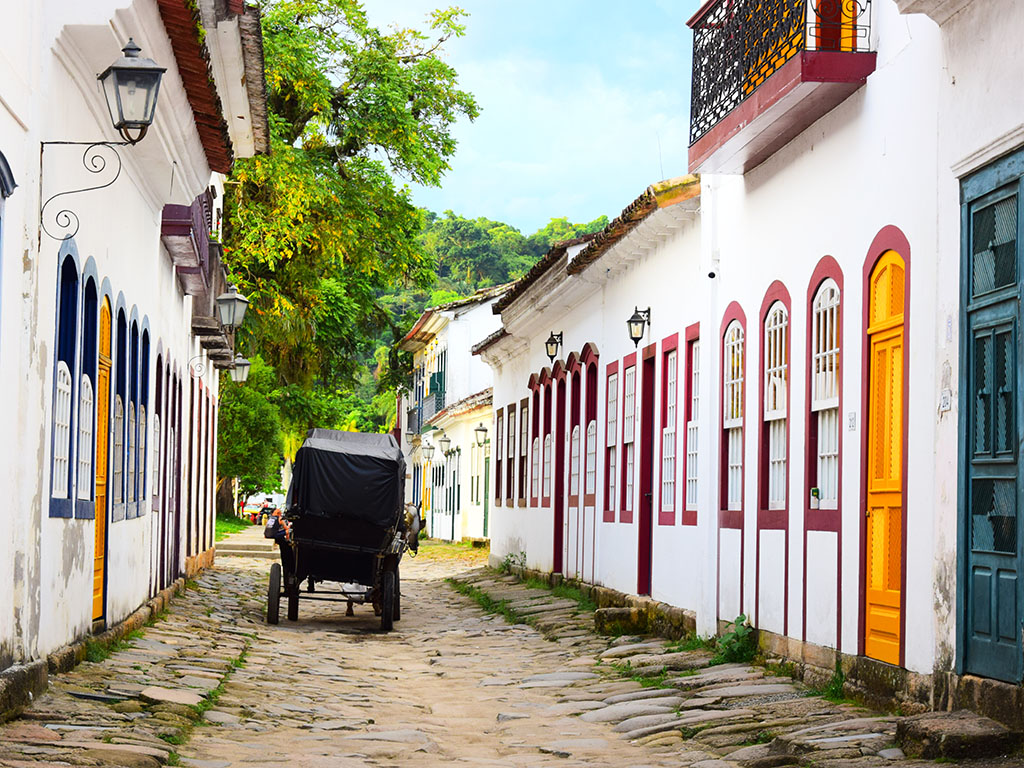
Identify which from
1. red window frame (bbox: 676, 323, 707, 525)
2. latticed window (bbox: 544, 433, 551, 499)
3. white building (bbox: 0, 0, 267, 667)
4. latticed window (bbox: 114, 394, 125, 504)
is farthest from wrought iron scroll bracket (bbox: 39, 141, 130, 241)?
latticed window (bbox: 544, 433, 551, 499)

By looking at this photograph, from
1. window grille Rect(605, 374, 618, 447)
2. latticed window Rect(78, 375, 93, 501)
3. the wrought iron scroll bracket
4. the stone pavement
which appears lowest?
the stone pavement

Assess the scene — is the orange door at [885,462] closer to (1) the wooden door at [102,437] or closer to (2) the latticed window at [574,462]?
(1) the wooden door at [102,437]

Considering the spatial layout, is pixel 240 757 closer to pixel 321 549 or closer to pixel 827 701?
pixel 827 701

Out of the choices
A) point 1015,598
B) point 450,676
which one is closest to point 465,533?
point 450,676

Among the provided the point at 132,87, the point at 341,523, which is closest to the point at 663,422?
the point at 341,523

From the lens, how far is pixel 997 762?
7164mm

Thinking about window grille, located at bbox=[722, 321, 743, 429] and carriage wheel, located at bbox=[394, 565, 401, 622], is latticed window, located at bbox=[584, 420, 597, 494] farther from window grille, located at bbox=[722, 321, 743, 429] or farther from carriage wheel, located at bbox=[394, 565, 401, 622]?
window grille, located at bbox=[722, 321, 743, 429]

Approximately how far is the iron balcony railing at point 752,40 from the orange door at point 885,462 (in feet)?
5.91

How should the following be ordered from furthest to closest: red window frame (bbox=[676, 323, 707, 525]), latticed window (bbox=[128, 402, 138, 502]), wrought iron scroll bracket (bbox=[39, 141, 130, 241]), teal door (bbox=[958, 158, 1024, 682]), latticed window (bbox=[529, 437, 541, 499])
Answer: latticed window (bbox=[529, 437, 541, 499]) < red window frame (bbox=[676, 323, 707, 525]) < latticed window (bbox=[128, 402, 138, 502]) < wrought iron scroll bracket (bbox=[39, 141, 130, 241]) < teal door (bbox=[958, 158, 1024, 682])

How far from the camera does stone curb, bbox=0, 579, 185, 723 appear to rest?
8.18 metres

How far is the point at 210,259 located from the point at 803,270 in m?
11.1

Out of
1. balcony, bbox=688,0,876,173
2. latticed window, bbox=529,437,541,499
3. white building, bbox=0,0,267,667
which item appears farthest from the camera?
latticed window, bbox=529,437,541,499

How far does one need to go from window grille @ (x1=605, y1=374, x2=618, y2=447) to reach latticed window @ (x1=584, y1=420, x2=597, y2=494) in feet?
2.86

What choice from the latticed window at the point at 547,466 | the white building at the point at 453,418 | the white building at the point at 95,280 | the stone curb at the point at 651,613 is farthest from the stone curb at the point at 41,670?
the white building at the point at 453,418
